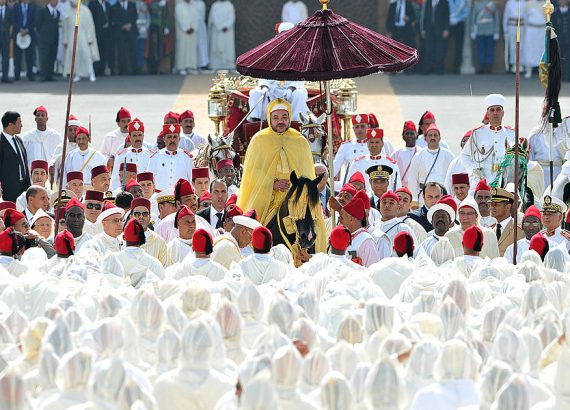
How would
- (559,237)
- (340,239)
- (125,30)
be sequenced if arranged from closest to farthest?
(340,239) < (559,237) < (125,30)

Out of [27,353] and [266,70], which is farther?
[266,70]

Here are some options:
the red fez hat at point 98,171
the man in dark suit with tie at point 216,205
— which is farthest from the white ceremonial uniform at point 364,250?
the red fez hat at point 98,171

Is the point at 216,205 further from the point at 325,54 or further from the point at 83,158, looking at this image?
the point at 83,158

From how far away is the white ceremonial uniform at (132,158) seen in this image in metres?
15.3

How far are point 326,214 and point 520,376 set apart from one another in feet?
26.1

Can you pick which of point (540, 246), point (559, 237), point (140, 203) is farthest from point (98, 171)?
point (540, 246)

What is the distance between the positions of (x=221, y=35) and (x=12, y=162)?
11.5 metres

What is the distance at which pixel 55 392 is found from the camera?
6539 mm

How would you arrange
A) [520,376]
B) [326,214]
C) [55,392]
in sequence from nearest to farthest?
1. [520,376]
2. [55,392]
3. [326,214]

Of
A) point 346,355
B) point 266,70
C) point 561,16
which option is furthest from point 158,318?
point 561,16

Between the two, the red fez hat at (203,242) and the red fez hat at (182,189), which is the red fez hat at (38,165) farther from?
the red fez hat at (203,242)

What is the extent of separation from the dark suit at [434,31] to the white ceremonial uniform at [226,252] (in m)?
15.8

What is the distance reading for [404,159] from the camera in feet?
51.1

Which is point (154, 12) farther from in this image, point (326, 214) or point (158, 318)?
point (158, 318)
